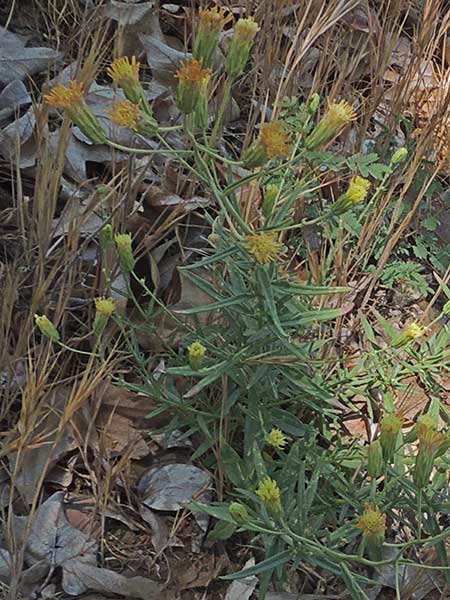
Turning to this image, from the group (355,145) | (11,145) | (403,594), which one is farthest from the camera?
(355,145)

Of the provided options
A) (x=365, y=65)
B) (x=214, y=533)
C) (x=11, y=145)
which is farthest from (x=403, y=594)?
(x=365, y=65)

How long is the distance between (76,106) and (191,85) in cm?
18

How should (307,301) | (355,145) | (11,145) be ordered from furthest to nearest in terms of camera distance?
1. (355,145)
2. (11,145)
3. (307,301)

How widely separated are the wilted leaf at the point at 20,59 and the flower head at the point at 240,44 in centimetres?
77

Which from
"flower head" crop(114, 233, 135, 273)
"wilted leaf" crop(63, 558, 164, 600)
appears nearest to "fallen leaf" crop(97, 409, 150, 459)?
Answer: "wilted leaf" crop(63, 558, 164, 600)

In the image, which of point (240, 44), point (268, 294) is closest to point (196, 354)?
point (268, 294)

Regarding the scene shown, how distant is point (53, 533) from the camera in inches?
59.2

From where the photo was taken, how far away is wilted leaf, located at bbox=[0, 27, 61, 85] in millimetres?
1914

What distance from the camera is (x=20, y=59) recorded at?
1929 mm

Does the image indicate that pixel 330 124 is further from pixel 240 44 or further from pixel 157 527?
pixel 157 527

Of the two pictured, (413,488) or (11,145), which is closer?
(413,488)

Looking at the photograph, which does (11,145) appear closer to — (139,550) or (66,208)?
(66,208)

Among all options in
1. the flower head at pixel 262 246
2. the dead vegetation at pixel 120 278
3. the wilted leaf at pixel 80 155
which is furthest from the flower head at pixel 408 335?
the wilted leaf at pixel 80 155

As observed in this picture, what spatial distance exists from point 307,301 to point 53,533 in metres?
0.62
